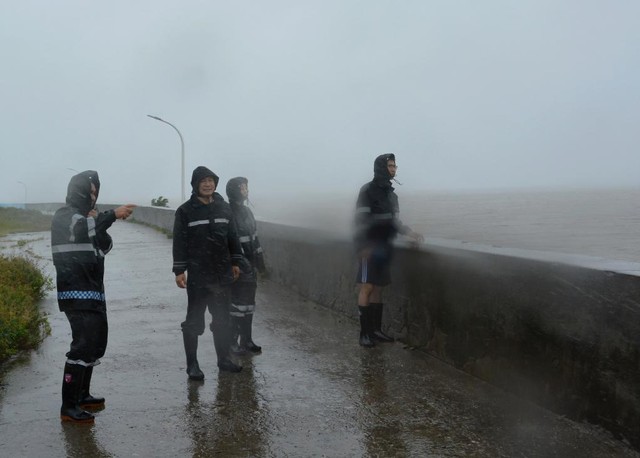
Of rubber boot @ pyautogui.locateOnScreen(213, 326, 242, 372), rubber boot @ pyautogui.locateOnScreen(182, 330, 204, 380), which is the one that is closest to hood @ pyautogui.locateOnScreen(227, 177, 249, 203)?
rubber boot @ pyautogui.locateOnScreen(213, 326, 242, 372)

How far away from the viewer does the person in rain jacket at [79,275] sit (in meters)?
4.55

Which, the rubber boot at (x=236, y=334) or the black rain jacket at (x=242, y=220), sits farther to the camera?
the black rain jacket at (x=242, y=220)

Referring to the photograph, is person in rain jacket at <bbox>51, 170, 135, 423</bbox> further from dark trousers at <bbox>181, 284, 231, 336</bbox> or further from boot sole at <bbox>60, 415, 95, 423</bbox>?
dark trousers at <bbox>181, 284, 231, 336</bbox>

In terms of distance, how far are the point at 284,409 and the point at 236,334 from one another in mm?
1814

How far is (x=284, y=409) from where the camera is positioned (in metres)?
4.73

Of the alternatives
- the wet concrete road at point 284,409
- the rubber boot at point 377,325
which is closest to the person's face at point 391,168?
the rubber boot at point 377,325

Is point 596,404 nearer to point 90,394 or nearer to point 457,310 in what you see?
point 457,310

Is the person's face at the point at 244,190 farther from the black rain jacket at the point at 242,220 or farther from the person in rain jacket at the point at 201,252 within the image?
the person in rain jacket at the point at 201,252

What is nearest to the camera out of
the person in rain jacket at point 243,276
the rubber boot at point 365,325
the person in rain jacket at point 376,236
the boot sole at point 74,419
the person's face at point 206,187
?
the boot sole at point 74,419

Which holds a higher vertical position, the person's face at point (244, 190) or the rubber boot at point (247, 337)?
the person's face at point (244, 190)

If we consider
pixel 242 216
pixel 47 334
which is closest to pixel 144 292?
pixel 47 334

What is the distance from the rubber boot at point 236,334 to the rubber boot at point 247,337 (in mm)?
38

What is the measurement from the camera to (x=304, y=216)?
10.8m

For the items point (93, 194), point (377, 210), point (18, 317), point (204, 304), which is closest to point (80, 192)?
point (93, 194)
